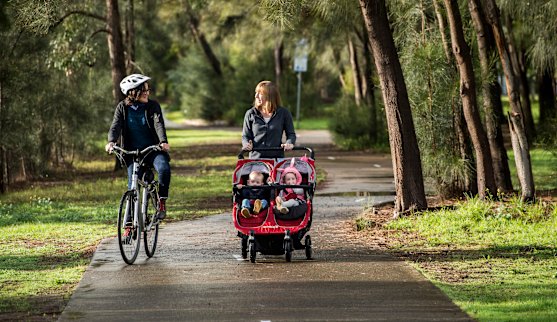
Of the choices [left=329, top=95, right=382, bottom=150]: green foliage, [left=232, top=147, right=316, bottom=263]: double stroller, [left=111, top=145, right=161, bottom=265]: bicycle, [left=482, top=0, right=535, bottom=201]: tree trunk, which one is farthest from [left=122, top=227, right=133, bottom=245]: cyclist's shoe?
[left=329, top=95, right=382, bottom=150]: green foliage

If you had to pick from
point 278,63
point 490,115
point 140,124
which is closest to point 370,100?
point 490,115

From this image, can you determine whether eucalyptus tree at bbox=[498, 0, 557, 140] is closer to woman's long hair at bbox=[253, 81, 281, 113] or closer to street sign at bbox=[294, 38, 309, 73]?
woman's long hair at bbox=[253, 81, 281, 113]

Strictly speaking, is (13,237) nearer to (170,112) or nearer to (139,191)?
(139,191)

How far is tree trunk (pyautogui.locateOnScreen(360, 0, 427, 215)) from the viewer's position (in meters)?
15.1

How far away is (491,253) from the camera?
11828 mm

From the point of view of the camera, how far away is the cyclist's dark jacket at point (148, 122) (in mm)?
11547

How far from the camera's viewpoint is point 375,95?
35156 millimetres

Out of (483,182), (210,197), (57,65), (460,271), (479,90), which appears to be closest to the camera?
(460,271)

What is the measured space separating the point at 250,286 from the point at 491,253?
3243mm

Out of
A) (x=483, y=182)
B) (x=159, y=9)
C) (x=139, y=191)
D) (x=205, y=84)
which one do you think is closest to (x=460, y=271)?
(x=139, y=191)

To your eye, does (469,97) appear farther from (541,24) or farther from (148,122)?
(541,24)

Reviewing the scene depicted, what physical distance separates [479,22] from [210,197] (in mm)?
6618

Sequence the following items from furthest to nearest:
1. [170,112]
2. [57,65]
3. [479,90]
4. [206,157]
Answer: [170,112] < [206,157] < [57,65] < [479,90]

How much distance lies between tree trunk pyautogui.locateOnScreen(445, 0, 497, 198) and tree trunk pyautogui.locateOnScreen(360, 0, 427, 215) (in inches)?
38.3
